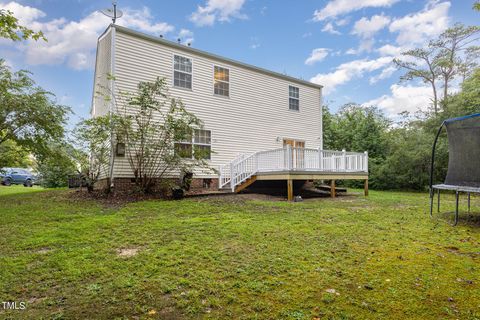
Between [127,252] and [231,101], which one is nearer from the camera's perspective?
[127,252]

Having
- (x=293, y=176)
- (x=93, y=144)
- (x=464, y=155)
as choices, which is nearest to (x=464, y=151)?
(x=464, y=155)

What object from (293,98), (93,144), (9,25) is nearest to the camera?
(9,25)

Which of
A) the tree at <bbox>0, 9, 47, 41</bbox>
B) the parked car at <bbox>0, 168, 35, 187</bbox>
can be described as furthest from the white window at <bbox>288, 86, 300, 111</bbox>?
the parked car at <bbox>0, 168, 35, 187</bbox>

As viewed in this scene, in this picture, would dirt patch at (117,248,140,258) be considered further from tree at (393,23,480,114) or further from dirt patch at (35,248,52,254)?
tree at (393,23,480,114)

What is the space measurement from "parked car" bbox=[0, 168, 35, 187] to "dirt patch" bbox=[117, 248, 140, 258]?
1984 centimetres

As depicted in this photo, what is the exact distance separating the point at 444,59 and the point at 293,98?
12.9 meters

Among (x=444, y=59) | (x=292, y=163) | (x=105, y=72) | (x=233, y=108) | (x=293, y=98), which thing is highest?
(x=444, y=59)

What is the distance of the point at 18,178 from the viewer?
18734mm

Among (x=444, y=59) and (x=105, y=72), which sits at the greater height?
(x=444, y=59)

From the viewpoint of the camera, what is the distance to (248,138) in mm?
12578

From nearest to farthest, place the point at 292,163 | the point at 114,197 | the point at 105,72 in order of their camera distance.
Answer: the point at 114,197
the point at 292,163
the point at 105,72

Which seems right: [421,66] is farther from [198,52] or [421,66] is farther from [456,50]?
[198,52]

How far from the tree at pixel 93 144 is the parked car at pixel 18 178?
13.3 metres

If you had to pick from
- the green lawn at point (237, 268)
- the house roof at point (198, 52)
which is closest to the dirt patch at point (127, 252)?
the green lawn at point (237, 268)
